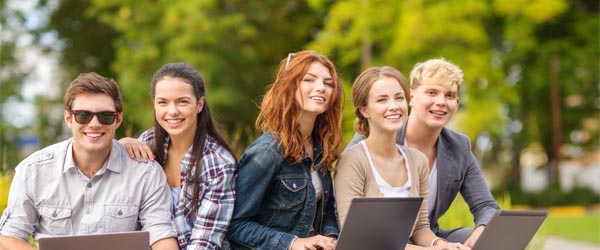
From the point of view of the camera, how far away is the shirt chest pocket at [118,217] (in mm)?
3443

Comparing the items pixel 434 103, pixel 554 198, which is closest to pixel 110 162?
pixel 434 103

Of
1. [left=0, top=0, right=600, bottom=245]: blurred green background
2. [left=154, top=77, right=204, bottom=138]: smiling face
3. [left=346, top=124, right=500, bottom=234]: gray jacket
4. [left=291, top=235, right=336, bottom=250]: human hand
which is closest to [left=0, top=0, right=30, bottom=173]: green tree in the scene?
[left=0, top=0, right=600, bottom=245]: blurred green background

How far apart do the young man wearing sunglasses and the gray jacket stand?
1.26m

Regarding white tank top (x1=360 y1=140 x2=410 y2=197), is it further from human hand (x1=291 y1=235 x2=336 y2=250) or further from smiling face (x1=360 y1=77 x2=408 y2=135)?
human hand (x1=291 y1=235 x2=336 y2=250)

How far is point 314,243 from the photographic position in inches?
136

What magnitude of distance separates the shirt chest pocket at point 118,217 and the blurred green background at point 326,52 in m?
9.96

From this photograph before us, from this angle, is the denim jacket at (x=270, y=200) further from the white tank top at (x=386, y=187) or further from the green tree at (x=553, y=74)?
the green tree at (x=553, y=74)

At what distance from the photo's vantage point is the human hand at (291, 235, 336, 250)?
342 cm

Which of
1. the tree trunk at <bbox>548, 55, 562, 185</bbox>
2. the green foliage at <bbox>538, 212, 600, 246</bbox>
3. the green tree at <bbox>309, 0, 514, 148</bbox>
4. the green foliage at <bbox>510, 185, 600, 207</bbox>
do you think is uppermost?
the green tree at <bbox>309, 0, 514, 148</bbox>

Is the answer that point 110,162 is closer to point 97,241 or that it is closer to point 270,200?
point 97,241

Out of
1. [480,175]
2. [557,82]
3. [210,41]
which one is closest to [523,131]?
[557,82]

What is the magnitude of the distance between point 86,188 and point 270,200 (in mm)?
749

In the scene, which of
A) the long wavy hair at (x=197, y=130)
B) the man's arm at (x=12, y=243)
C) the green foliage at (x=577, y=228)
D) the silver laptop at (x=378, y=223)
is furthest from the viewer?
the green foliage at (x=577, y=228)

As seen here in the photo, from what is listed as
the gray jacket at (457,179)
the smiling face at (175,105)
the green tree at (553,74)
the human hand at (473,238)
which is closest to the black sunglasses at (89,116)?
the smiling face at (175,105)
